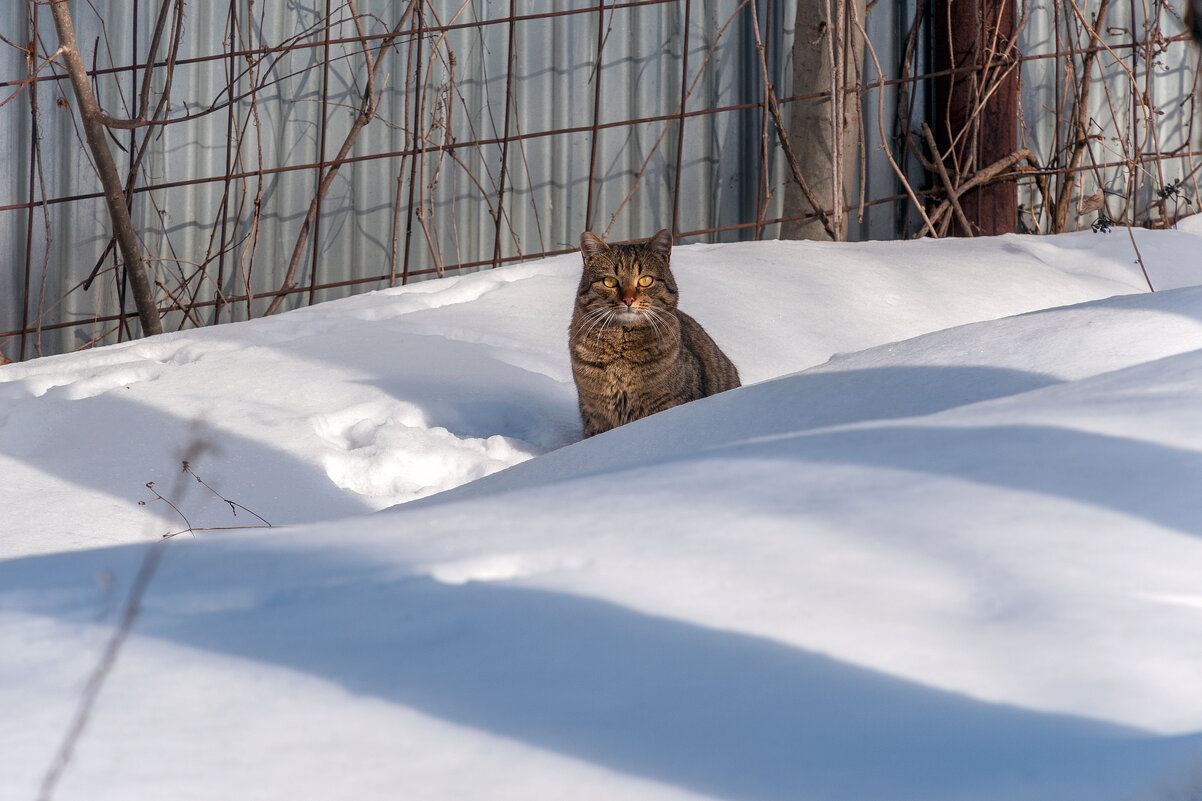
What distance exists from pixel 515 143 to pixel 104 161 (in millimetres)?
1874

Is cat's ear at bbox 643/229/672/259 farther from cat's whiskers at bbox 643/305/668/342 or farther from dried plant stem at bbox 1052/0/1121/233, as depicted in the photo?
dried plant stem at bbox 1052/0/1121/233

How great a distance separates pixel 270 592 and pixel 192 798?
0.81ft

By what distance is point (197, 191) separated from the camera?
485 centimetres

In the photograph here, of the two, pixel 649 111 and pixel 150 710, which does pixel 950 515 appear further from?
pixel 649 111

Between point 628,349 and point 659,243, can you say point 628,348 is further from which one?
point 659,243

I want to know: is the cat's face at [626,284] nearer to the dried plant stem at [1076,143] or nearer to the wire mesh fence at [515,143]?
the wire mesh fence at [515,143]

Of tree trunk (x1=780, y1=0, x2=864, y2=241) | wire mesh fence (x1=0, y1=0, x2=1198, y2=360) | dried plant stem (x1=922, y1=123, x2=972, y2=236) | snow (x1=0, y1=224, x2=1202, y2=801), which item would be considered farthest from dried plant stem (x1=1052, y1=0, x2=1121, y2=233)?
snow (x1=0, y1=224, x2=1202, y2=801)

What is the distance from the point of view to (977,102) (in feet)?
14.6

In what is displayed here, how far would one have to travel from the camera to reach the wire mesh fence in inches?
180

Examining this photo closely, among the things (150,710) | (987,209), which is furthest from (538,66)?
(150,710)

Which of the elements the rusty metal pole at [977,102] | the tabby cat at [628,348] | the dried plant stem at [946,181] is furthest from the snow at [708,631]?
the rusty metal pole at [977,102]

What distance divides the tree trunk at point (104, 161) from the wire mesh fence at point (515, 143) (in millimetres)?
898

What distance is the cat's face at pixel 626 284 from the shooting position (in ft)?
9.43

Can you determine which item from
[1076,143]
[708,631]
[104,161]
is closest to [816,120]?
[1076,143]
